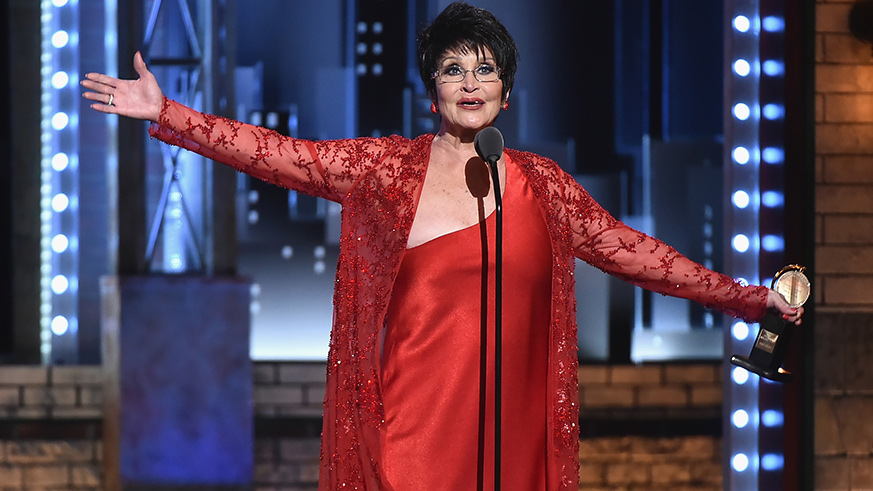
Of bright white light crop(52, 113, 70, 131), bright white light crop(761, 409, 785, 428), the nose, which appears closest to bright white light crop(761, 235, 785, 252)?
bright white light crop(761, 409, 785, 428)

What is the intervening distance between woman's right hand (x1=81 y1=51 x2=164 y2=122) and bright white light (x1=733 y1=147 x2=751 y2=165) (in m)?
2.27

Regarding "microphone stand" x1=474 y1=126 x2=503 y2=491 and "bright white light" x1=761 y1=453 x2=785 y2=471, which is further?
"bright white light" x1=761 y1=453 x2=785 y2=471

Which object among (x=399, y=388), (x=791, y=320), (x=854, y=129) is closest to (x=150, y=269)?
(x=399, y=388)

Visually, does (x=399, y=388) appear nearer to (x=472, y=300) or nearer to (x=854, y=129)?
(x=472, y=300)

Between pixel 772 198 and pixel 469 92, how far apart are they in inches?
74.4

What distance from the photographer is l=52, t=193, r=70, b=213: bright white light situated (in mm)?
4082

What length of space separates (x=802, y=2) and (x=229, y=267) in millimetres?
2320

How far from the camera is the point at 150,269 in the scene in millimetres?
3562

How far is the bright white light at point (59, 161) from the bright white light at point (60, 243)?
30cm

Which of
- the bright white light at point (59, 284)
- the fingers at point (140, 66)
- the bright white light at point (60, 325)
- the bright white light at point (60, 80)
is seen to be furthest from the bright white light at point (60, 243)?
the fingers at point (140, 66)

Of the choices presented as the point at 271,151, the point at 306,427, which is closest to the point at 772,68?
the point at 271,151

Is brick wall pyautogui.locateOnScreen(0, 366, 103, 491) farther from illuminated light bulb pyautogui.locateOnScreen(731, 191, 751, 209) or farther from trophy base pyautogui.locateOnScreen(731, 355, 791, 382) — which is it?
trophy base pyautogui.locateOnScreen(731, 355, 791, 382)

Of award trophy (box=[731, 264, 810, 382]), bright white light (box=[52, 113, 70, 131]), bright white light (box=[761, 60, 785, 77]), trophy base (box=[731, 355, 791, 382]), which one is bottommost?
trophy base (box=[731, 355, 791, 382])

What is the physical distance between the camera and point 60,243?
409 cm
